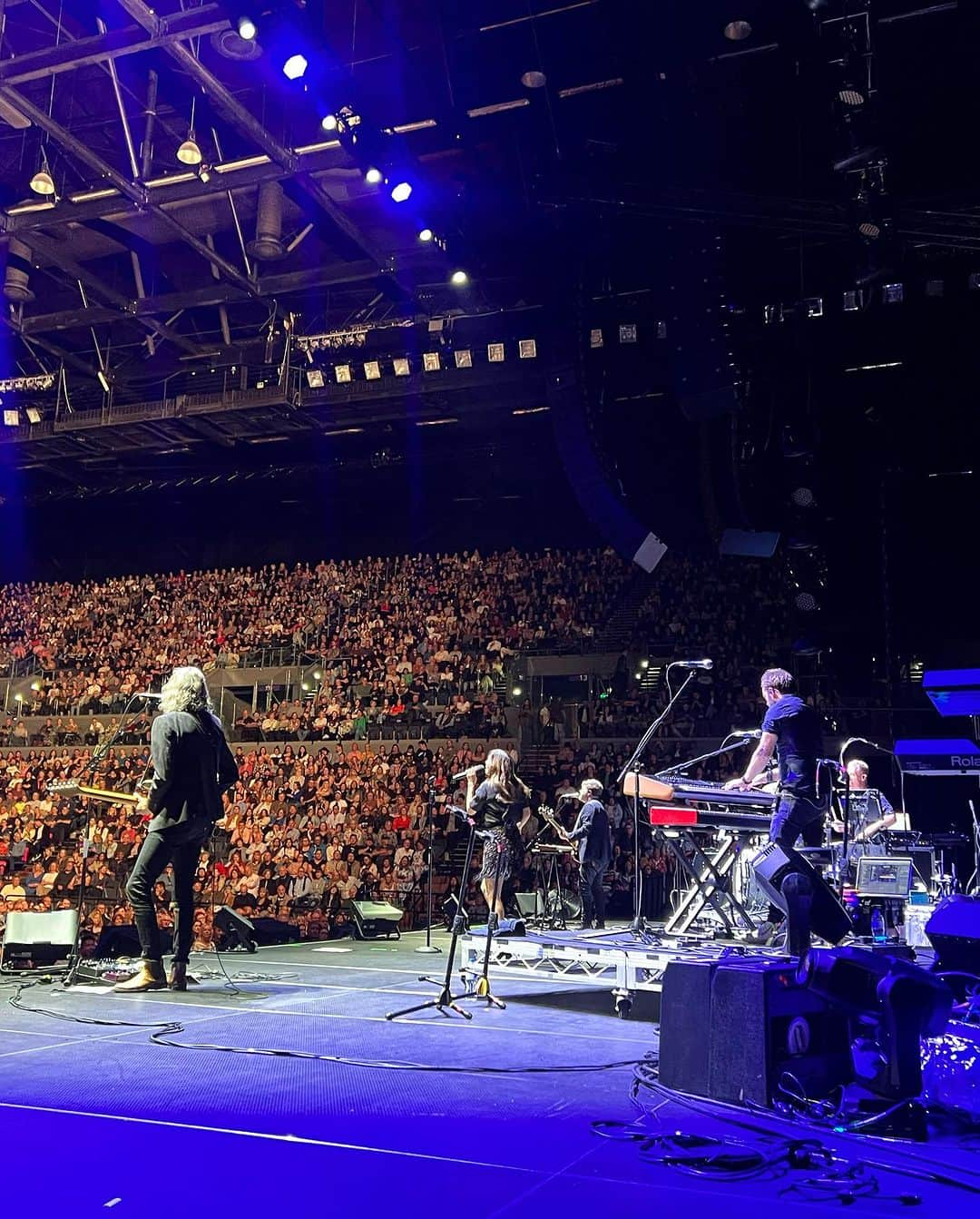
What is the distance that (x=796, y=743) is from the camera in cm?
461

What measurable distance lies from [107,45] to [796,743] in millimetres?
7720

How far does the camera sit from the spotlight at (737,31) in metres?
6.33

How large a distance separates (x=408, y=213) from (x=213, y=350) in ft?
17.3

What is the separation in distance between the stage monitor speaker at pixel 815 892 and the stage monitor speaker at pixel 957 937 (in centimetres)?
62

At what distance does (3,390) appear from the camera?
13.3m

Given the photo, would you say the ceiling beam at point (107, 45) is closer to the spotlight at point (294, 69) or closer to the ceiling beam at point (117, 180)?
the ceiling beam at point (117, 180)

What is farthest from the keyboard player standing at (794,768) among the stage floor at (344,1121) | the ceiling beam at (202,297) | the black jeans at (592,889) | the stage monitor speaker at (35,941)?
the ceiling beam at (202,297)

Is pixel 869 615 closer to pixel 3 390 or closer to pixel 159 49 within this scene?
pixel 159 49

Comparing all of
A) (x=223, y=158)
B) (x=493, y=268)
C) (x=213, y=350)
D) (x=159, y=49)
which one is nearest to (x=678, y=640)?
(x=493, y=268)

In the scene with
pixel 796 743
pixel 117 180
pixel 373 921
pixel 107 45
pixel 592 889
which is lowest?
pixel 373 921

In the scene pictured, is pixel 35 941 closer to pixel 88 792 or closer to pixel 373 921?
pixel 88 792

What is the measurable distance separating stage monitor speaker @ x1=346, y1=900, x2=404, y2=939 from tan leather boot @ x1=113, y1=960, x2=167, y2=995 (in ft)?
14.6

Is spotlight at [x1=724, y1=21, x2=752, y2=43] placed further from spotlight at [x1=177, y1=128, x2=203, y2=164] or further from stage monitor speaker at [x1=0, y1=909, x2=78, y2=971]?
stage monitor speaker at [x1=0, y1=909, x2=78, y2=971]

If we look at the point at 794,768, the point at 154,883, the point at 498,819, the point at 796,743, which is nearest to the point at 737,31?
the point at 796,743
